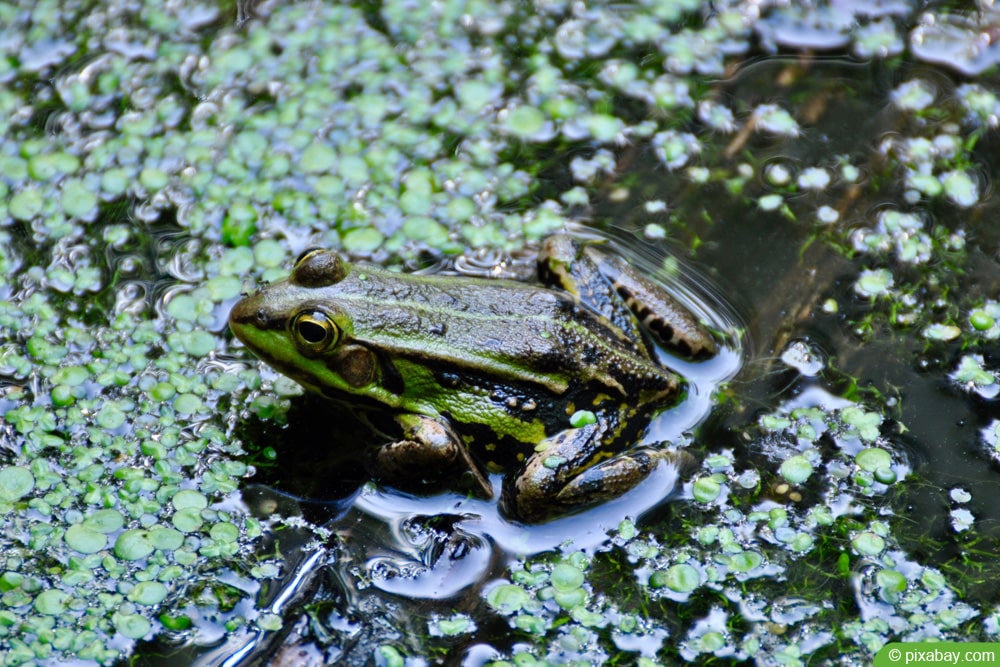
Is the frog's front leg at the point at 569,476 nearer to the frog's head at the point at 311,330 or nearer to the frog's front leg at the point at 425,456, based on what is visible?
the frog's front leg at the point at 425,456

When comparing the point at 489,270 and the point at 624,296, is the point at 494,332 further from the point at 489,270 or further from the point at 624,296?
the point at 489,270

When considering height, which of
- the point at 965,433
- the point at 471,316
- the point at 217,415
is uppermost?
the point at 471,316

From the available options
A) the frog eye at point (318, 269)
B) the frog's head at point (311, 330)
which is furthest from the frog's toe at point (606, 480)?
the frog eye at point (318, 269)

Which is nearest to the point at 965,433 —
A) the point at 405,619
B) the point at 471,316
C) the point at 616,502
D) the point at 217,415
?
the point at 616,502

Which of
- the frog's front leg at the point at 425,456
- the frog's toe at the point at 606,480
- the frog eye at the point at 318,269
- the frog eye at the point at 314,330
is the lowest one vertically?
the frog's toe at the point at 606,480

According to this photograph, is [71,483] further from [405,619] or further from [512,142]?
[512,142]

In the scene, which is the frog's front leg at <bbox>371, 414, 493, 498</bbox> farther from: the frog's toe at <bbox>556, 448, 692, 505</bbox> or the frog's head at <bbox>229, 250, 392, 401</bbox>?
the frog's toe at <bbox>556, 448, 692, 505</bbox>

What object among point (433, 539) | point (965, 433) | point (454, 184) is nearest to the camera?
point (433, 539)
